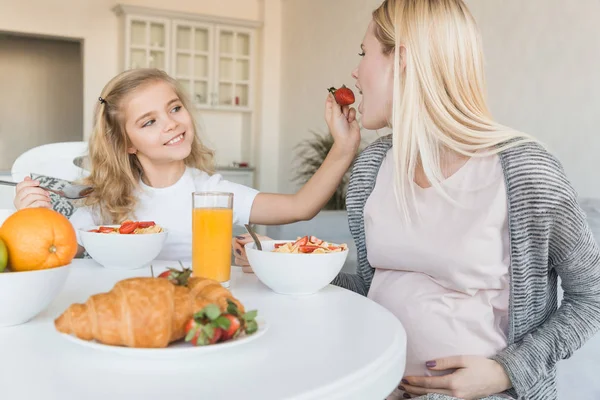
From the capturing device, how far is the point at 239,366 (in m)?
0.66

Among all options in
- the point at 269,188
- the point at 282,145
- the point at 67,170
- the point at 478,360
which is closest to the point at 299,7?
the point at 282,145

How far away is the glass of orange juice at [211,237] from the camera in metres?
1.05

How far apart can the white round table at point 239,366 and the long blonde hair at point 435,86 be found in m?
0.41

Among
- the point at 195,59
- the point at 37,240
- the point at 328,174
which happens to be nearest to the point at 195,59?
the point at 195,59

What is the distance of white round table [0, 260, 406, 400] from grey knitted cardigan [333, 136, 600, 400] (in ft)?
1.08

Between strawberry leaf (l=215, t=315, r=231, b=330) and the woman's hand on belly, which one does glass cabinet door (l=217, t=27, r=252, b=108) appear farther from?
strawberry leaf (l=215, t=315, r=231, b=330)

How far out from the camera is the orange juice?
3.46 feet

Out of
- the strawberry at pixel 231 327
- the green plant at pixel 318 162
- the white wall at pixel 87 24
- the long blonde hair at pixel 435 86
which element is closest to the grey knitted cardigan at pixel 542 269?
the long blonde hair at pixel 435 86

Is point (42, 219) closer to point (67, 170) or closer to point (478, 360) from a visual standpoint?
point (478, 360)

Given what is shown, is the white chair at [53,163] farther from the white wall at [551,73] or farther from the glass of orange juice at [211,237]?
the white wall at [551,73]

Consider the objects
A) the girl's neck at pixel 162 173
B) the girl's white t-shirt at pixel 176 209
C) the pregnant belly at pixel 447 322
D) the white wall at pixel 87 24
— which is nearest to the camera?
the pregnant belly at pixel 447 322

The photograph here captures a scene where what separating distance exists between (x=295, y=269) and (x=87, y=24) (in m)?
5.62

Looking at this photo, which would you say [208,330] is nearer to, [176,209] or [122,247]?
[122,247]

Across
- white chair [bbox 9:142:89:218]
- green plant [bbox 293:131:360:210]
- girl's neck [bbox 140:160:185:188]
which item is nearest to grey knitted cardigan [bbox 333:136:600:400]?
girl's neck [bbox 140:160:185:188]
